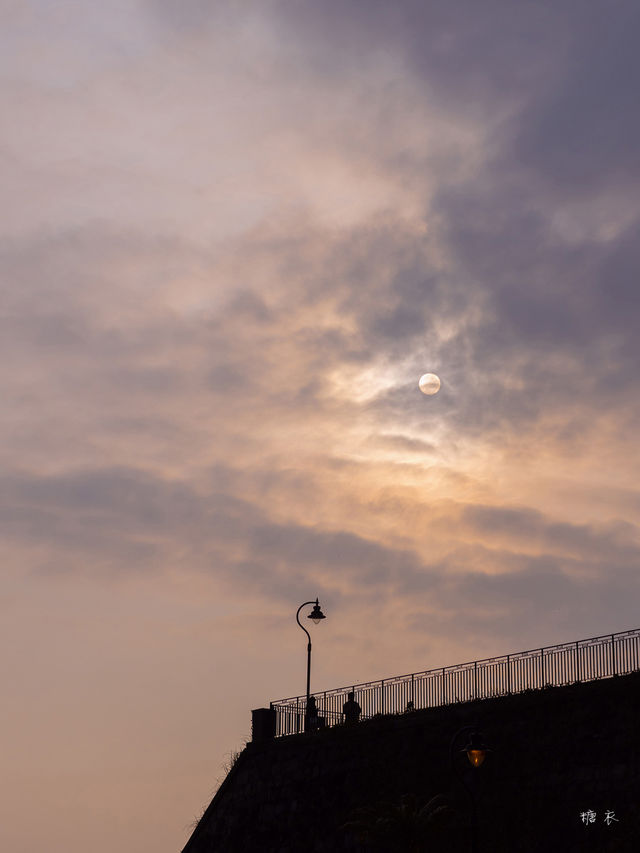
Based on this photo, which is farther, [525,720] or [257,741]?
[257,741]

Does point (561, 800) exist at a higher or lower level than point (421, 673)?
lower

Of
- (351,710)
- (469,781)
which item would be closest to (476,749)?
(469,781)

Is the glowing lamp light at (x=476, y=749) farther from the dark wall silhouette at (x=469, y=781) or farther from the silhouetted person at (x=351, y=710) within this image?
the silhouetted person at (x=351, y=710)

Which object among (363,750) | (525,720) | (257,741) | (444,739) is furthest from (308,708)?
(525,720)

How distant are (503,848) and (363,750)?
9.20 metres

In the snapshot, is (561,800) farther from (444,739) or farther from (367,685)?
(367,685)

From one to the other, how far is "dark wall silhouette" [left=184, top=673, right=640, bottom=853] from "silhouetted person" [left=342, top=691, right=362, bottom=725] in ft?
3.06

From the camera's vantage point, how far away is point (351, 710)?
50.4 m

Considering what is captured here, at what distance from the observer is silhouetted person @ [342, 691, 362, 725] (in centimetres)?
4956

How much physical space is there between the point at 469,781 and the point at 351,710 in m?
9.90

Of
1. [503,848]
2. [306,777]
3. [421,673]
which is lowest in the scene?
[503,848]

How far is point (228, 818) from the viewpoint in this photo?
171 ft

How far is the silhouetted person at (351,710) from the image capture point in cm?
4956

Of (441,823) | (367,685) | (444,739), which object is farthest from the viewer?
(367,685)
